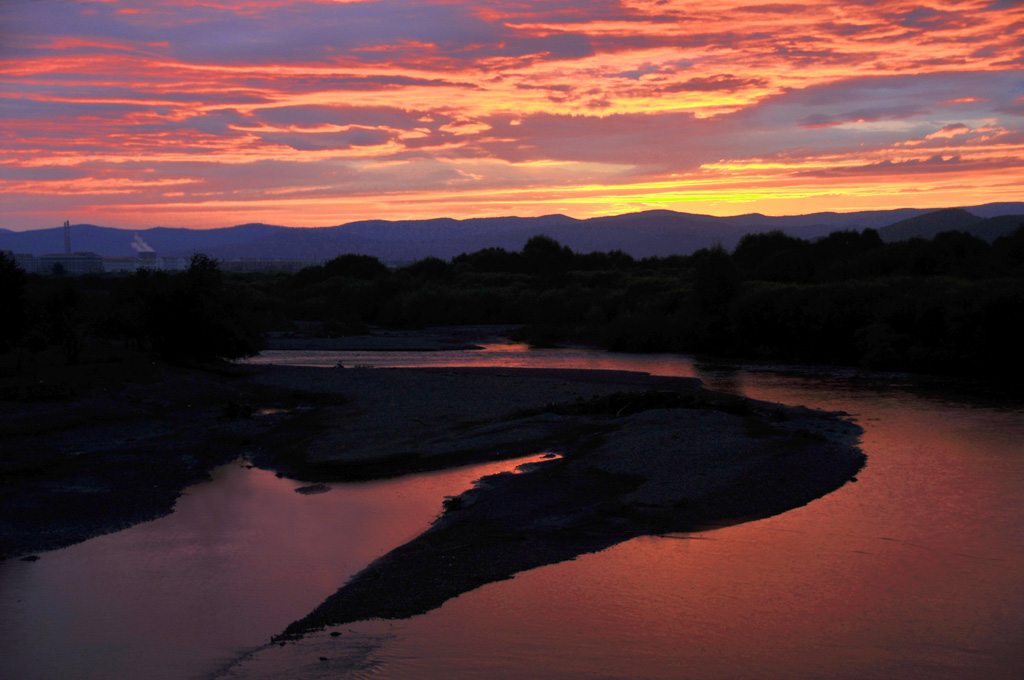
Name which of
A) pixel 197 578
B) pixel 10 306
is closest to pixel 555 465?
pixel 197 578

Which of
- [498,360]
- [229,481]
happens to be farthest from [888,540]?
[498,360]

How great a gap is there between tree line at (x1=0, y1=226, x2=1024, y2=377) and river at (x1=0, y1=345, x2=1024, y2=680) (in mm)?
12710

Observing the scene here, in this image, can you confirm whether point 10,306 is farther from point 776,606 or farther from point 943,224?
point 943,224

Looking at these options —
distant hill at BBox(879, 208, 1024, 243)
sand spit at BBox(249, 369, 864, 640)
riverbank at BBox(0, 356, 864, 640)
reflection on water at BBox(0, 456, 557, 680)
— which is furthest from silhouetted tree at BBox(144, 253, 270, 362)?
A: distant hill at BBox(879, 208, 1024, 243)

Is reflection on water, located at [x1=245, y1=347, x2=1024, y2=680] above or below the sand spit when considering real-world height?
below

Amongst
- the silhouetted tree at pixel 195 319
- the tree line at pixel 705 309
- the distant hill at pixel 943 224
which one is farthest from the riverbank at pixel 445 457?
the distant hill at pixel 943 224

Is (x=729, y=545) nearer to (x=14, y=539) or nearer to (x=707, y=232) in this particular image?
(x=14, y=539)

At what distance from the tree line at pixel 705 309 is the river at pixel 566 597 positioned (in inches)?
500

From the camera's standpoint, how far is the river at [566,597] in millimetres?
6914

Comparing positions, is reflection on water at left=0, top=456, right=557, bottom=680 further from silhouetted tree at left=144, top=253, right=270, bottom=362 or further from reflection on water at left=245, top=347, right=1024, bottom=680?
silhouetted tree at left=144, top=253, right=270, bottom=362

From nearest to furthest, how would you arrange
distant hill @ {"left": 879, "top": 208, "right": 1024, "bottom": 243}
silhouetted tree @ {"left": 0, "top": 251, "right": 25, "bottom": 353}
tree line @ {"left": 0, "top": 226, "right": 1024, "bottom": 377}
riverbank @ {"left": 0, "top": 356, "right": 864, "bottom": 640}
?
riverbank @ {"left": 0, "top": 356, "right": 864, "bottom": 640} < silhouetted tree @ {"left": 0, "top": 251, "right": 25, "bottom": 353} < tree line @ {"left": 0, "top": 226, "right": 1024, "bottom": 377} < distant hill @ {"left": 879, "top": 208, "right": 1024, "bottom": 243}

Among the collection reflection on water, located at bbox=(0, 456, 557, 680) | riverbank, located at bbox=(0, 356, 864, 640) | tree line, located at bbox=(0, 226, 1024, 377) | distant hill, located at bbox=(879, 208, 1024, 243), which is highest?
distant hill, located at bbox=(879, 208, 1024, 243)

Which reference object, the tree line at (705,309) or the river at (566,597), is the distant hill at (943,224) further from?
the river at (566,597)

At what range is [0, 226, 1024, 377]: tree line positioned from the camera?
24531 millimetres
